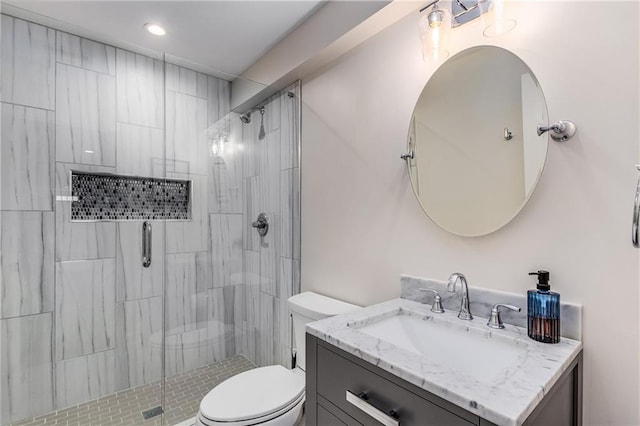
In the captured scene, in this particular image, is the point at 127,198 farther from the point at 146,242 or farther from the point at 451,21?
the point at 451,21

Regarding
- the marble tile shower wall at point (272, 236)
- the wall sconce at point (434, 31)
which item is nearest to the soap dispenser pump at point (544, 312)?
the wall sconce at point (434, 31)

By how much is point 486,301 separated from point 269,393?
1082 millimetres

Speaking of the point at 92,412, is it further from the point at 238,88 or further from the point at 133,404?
the point at 238,88

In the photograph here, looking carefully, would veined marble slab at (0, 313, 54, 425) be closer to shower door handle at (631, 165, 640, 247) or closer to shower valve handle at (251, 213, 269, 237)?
shower valve handle at (251, 213, 269, 237)

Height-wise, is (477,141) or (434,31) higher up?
(434,31)

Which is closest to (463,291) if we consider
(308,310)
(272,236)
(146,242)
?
(308,310)

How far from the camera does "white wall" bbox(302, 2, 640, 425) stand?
2.97 feet

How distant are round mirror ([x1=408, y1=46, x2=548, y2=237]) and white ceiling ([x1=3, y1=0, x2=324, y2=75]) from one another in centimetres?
93

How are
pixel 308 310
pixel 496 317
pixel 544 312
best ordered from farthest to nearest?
pixel 308 310 < pixel 496 317 < pixel 544 312

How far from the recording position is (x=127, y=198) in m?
2.15

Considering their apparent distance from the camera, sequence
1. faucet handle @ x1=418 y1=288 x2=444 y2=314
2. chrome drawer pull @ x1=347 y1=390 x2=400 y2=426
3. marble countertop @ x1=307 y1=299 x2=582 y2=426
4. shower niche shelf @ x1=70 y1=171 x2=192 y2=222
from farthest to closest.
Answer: shower niche shelf @ x1=70 y1=171 x2=192 y2=222, faucet handle @ x1=418 y1=288 x2=444 y2=314, chrome drawer pull @ x1=347 y1=390 x2=400 y2=426, marble countertop @ x1=307 y1=299 x2=582 y2=426

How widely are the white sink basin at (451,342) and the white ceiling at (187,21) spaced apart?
1.68m

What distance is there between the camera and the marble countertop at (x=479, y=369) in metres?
0.64

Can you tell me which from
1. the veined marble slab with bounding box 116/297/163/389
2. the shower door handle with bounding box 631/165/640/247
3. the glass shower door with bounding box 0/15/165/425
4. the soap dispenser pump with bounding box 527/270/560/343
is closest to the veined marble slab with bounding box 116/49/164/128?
the glass shower door with bounding box 0/15/165/425
